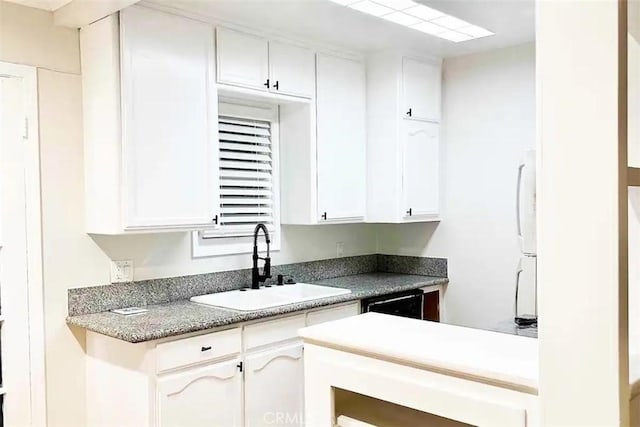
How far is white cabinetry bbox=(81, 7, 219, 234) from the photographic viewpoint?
2.74 m

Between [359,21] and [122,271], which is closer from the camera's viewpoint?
[122,271]

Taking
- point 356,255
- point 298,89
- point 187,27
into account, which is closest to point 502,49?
point 298,89

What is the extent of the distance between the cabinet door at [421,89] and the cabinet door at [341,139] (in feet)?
0.99

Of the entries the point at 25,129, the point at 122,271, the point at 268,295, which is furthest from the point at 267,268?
the point at 25,129

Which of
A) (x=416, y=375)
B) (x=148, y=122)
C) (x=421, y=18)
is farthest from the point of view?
(x=421, y=18)

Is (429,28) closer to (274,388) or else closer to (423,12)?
(423,12)

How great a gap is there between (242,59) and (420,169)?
153cm

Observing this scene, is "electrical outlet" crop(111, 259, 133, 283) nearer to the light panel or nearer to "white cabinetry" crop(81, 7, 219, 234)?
"white cabinetry" crop(81, 7, 219, 234)

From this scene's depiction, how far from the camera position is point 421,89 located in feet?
13.5

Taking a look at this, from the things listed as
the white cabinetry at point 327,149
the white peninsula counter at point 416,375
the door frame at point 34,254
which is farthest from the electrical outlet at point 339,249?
→ the white peninsula counter at point 416,375

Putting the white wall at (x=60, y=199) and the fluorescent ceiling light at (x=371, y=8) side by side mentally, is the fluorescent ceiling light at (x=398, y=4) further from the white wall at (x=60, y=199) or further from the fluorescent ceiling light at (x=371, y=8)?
the white wall at (x=60, y=199)

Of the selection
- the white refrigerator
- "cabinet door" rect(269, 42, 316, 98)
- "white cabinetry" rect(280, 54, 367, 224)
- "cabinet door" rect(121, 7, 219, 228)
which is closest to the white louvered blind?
"white cabinetry" rect(280, 54, 367, 224)

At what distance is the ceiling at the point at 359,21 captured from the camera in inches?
117

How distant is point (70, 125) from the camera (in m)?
2.88
